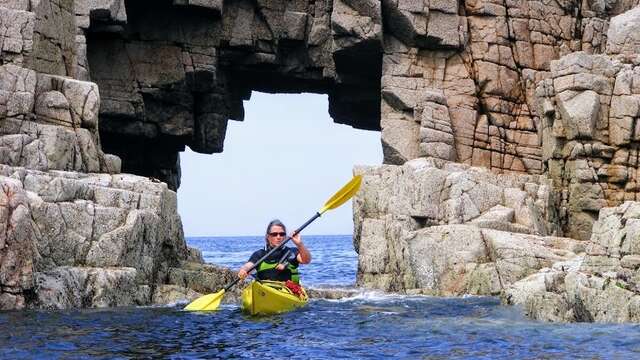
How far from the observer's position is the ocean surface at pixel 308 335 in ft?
59.1

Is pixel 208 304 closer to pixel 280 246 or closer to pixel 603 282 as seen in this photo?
pixel 280 246

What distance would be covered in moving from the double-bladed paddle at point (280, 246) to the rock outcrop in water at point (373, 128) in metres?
2.45

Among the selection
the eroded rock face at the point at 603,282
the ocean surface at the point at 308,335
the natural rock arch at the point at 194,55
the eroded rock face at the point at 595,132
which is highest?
the natural rock arch at the point at 194,55

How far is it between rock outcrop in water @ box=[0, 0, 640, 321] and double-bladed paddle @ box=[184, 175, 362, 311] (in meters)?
2.45

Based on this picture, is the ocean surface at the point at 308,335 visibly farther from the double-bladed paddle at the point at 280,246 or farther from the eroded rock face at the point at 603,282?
the eroded rock face at the point at 603,282

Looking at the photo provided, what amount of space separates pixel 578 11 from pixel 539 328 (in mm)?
31194

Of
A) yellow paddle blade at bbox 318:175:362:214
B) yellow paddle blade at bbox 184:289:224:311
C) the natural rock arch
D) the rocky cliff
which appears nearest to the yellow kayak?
yellow paddle blade at bbox 184:289:224:311

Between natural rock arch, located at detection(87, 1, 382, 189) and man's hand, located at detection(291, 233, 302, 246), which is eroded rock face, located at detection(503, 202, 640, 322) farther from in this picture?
natural rock arch, located at detection(87, 1, 382, 189)

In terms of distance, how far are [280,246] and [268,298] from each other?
1477 mm

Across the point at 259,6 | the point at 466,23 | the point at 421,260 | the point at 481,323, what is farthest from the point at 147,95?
the point at 481,323

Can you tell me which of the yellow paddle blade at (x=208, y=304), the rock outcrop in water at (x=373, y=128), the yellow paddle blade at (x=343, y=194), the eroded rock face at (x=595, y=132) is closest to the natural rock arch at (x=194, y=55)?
the rock outcrop in water at (x=373, y=128)

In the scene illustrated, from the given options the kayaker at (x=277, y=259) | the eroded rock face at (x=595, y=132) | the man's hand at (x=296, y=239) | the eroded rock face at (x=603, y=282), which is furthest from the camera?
the eroded rock face at (x=595, y=132)

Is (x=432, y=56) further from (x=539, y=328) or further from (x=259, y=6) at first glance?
(x=539, y=328)

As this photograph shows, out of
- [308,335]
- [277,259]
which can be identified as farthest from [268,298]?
[308,335]
